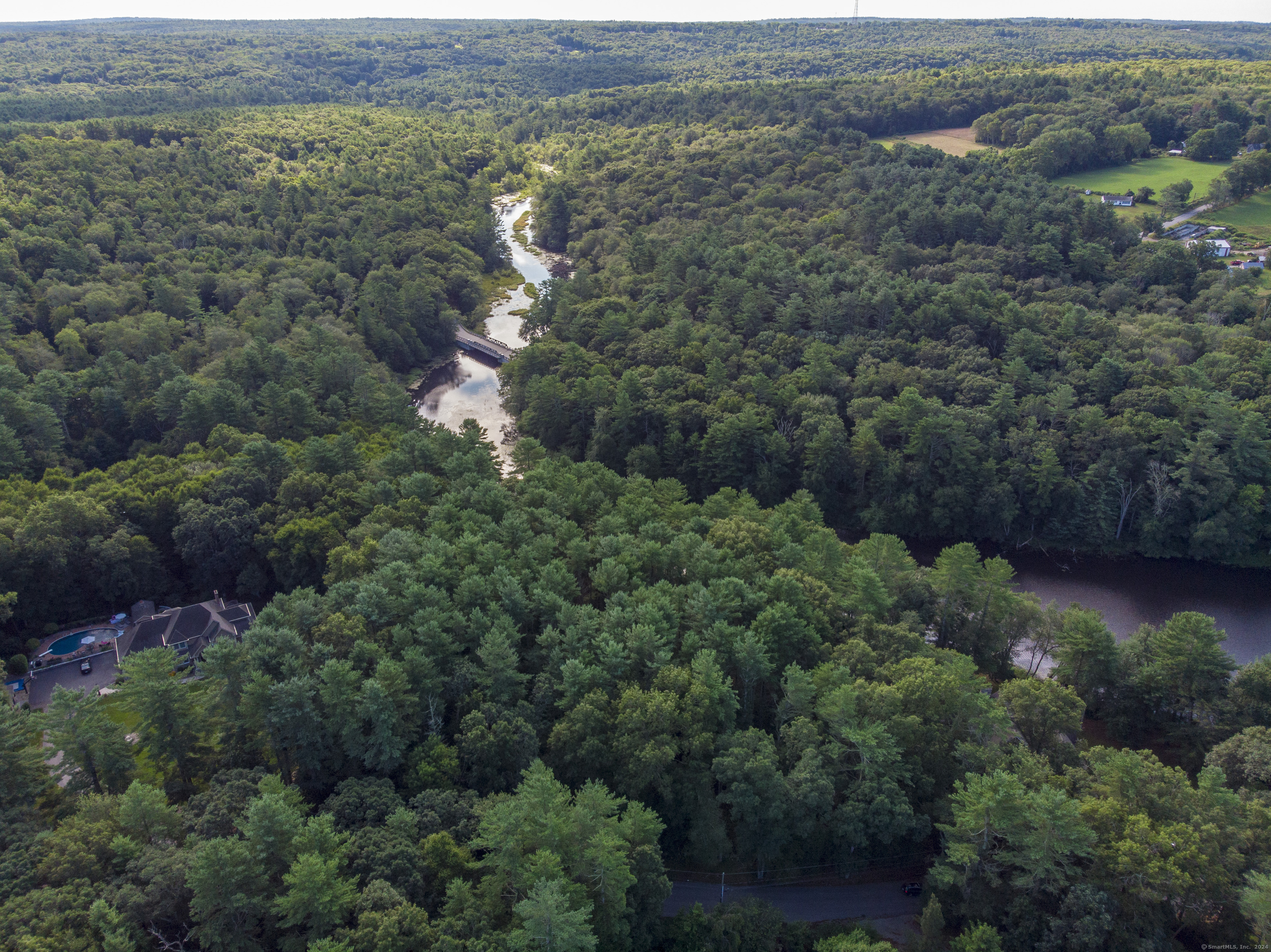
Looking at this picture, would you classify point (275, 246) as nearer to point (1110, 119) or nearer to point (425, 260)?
point (425, 260)

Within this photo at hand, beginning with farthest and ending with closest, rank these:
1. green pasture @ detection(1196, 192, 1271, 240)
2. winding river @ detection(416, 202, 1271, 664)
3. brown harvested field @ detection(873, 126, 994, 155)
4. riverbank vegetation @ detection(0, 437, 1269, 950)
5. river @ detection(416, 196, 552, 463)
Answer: brown harvested field @ detection(873, 126, 994, 155), green pasture @ detection(1196, 192, 1271, 240), river @ detection(416, 196, 552, 463), winding river @ detection(416, 202, 1271, 664), riverbank vegetation @ detection(0, 437, 1269, 950)

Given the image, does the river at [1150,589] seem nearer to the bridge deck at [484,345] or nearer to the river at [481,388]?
the river at [481,388]

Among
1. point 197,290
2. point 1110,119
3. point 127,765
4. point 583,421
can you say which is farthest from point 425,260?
point 1110,119

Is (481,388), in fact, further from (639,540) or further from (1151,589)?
(1151,589)

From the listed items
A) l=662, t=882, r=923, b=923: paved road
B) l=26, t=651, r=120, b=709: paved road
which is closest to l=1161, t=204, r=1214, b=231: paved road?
l=662, t=882, r=923, b=923: paved road

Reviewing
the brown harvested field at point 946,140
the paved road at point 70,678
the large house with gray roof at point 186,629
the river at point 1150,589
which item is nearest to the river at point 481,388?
the large house with gray roof at point 186,629

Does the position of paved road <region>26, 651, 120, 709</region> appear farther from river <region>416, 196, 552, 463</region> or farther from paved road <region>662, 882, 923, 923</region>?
paved road <region>662, 882, 923, 923</region>
